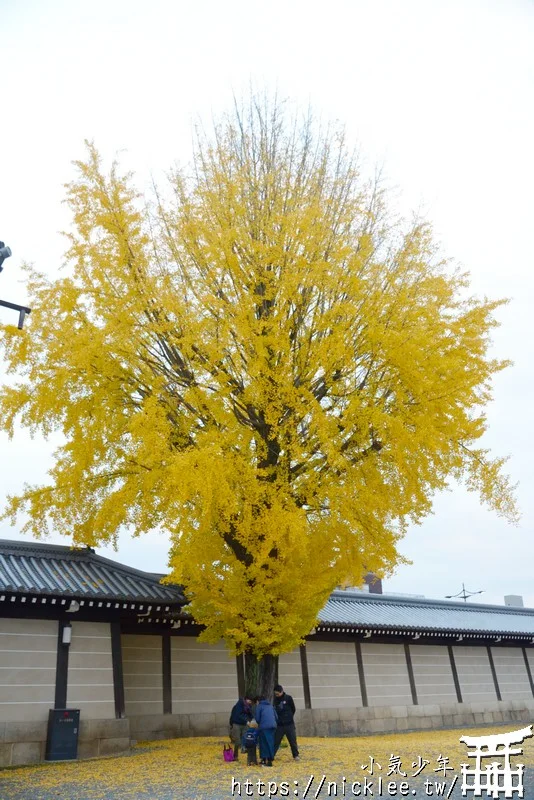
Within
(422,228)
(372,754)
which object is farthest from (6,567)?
(422,228)

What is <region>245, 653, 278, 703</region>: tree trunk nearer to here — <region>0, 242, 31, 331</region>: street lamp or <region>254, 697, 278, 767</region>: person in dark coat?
<region>254, 697, 278, 767</region>: person in dark coat

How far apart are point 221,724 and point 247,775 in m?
6.59

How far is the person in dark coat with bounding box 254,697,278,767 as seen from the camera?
11.3m

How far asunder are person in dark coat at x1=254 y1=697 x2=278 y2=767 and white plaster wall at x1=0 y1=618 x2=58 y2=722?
16.2 ft

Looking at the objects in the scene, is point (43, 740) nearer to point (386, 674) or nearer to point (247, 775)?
point (247, 775)

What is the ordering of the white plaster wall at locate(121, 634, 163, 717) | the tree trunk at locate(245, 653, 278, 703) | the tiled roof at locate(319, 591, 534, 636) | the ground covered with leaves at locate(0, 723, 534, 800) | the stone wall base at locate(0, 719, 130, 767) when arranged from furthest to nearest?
the tiled roof at locate(319, 591, 534, 636) < the white plaster wall at locate(121, 634, 163, 717) < the tree trunk at locate(245, 653, 278, 703) < the stone wall base at locate(0, 719, 130, 767) < the ground covered with leaves at locate(0, 723, 534, 800)

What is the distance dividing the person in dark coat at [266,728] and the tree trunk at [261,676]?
139 cm

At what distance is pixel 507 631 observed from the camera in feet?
83.7

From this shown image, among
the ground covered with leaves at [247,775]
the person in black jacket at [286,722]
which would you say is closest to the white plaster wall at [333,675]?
the ground covered with leaves at [247,775]

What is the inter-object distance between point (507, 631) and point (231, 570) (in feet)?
56.4

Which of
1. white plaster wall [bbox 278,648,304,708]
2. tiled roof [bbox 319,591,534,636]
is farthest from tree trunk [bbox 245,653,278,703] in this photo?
tiled roof [bbox 319,591,534,636]

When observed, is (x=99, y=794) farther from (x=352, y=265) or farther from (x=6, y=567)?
(x=352, y=265)

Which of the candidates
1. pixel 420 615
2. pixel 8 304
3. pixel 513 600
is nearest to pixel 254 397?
pixel 8 304

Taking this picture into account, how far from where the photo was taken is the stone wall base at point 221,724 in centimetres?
1302
